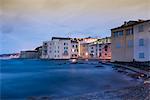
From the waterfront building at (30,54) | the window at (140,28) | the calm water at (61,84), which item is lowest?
the calm water at (61,84)

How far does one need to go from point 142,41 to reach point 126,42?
A: 6.36ft

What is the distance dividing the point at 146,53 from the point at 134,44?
1.36m

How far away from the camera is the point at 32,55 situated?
61.8m

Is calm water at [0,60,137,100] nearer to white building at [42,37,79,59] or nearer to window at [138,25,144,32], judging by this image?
window at [138,25,144,32]

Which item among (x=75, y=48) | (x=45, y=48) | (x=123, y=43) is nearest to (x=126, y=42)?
(x=123, y=43)

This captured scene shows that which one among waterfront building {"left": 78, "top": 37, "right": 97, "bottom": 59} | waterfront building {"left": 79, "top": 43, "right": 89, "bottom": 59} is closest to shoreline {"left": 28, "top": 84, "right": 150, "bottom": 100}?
waterfront building {"left": 78, "top": 37, "right": 97, "bottom": 59}

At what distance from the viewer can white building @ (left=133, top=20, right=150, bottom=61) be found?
1409cm

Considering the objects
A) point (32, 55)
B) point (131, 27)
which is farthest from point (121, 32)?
point (32, 55)

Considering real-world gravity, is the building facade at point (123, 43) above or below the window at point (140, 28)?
below

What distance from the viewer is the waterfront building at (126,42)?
15.1m

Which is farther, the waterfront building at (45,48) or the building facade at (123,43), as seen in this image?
the waterfront building at (45,48)

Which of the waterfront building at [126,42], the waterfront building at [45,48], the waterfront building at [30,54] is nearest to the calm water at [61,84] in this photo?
the waterfront building at [126,42]

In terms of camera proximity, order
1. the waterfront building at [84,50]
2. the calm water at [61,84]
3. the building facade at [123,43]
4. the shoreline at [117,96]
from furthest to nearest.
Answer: the waterfront building at [84,50] → the building facade at [123,43] → the calm water at [61,84] → the shoreline at [117,96]

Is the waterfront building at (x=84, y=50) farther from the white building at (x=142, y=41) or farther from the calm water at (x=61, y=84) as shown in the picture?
the calm water at (x=61, y=84)
